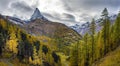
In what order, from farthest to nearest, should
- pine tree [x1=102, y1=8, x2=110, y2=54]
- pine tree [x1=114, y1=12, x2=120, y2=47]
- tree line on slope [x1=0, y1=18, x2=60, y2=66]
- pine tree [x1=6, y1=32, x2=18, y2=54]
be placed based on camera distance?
1. pine tree [x1=6, y1=32, x2=18, y2=54]
2. tree line on slope [x1=0, y1=18, x2=60, y2=66]
3. pine tree [x1=114, y1=12, x2=120, y2=47]
4. pine tree [x1=102, y1=8, x2=110, y2=54]

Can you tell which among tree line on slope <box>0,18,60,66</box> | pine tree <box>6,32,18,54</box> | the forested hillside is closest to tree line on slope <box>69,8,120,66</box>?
the forested hillside

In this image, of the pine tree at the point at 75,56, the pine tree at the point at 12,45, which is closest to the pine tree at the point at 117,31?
the pine tree at the point at 75,56

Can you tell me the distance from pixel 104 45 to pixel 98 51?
4.75m

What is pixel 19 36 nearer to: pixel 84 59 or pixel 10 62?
pixel 10 62

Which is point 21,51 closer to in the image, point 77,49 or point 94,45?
point 77,49

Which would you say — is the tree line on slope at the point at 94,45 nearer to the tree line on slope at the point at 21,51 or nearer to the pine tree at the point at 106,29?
the pine tree at the point at 106,29

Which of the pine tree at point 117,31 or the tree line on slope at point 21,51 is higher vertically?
the pine tree at point 117,31

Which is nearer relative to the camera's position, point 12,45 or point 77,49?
point 77,49

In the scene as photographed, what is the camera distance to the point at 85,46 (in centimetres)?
9800

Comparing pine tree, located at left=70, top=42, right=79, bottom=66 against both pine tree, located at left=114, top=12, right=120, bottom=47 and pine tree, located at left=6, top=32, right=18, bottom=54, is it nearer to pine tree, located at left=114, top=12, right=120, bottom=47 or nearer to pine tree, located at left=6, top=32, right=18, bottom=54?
pine tree, located at left=114, top=12, right=120, bottom=47

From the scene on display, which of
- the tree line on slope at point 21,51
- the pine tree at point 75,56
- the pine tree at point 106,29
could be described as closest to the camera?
the pine tree at point 106,29

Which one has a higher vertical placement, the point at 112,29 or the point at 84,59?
the point at 112,29

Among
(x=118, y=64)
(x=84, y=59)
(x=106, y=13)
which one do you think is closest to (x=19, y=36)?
(x=84, y=59)

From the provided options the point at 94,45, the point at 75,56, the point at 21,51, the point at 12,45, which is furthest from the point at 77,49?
the point at 21,51
